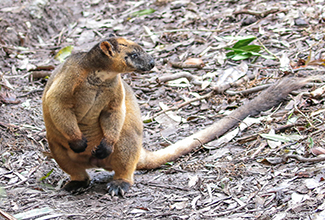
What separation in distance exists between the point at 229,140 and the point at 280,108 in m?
1.05

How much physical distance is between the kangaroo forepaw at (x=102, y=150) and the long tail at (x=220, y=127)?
767mm

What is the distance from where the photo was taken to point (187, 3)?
32.7 ft

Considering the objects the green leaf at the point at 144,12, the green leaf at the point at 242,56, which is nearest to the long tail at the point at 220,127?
the green leaf at the point at 242,56

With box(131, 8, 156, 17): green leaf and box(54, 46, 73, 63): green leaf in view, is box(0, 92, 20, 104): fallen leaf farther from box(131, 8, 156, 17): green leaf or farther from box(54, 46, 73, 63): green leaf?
box(131, 8, 156, 17): green leaf

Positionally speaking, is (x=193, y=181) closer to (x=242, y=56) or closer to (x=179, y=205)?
(x=179, y=205)

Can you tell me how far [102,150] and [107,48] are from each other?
1182 mm

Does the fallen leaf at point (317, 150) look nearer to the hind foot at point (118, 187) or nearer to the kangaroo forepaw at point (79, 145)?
the hind foot at point (118, 187)

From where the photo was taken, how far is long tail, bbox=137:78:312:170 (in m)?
5.29

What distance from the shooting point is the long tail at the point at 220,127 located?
17.4ft

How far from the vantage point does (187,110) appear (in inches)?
264

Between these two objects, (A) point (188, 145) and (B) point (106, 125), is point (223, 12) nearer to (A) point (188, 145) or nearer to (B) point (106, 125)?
(A) point (188, 145)

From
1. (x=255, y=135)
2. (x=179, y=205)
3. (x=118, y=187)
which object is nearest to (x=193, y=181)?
(x=179, y=205)

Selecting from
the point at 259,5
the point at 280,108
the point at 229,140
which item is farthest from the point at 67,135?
the point at 259,5

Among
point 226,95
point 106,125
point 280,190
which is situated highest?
point 106,125
